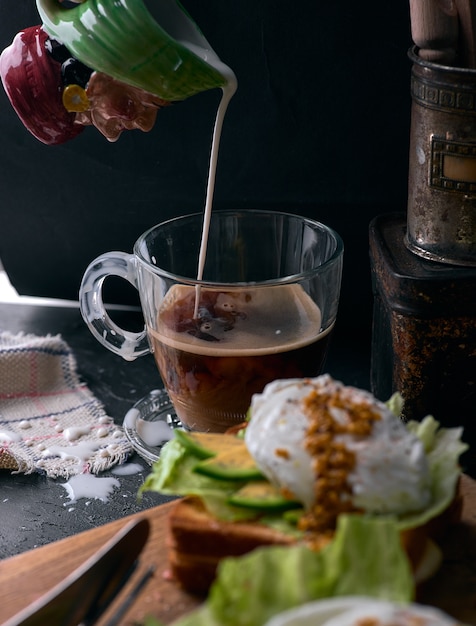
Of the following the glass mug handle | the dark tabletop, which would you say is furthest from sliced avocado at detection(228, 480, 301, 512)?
the glass mug handle

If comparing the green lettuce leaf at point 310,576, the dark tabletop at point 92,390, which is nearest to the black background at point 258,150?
the dark tabletop at point 92,390

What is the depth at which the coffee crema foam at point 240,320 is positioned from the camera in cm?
147

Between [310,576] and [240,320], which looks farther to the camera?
[240,320]

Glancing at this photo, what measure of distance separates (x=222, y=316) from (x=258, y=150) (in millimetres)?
441

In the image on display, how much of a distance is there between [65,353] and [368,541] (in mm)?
988

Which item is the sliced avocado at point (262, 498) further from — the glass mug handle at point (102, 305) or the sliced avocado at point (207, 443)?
the glass mug handle at point (102, 305)

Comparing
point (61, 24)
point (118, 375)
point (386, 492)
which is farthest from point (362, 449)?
point (118, 375)

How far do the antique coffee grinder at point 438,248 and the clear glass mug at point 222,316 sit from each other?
0.13m

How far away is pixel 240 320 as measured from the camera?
4.91 ft

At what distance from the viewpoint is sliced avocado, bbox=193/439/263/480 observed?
1.12 metres

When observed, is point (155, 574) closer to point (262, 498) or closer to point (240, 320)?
point (262, 498)

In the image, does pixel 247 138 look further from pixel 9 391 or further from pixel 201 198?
pixel 9 391

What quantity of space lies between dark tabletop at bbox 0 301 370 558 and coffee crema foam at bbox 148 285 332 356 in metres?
0.23

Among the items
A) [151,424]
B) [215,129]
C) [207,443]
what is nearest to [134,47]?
[215,129]
